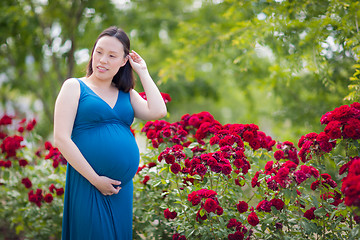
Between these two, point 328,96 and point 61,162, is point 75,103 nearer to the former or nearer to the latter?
point 61,162

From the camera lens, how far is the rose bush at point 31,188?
3279 millimetres

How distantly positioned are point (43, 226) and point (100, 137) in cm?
184

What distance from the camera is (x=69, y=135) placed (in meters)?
1.92

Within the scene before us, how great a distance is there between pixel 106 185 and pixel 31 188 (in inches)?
78.8

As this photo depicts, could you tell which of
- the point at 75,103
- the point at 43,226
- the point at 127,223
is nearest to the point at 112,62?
the point at 75,103

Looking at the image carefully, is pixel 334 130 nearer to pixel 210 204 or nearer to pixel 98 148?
pixel 210 204

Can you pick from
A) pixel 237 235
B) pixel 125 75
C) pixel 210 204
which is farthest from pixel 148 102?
pixel 237 235

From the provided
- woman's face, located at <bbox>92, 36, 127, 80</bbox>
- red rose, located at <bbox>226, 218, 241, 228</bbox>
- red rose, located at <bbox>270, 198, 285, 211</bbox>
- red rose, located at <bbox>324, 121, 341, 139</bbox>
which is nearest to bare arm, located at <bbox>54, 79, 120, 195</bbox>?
woman's face, located at <bbox>92, 36, 127, 80</bbox>

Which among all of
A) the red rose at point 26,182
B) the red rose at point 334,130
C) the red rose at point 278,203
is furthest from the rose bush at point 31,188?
the red rose at point 334,130

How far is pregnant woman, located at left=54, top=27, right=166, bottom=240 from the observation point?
6.37 feet

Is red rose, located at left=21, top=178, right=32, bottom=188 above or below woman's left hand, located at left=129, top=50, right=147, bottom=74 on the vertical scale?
below

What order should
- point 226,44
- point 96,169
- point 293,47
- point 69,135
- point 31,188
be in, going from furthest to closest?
point 226,44 < point 293,47 < point 31,188 < point 96,169 < point 69,135

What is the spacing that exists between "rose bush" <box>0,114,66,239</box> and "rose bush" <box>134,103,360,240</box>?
100cm

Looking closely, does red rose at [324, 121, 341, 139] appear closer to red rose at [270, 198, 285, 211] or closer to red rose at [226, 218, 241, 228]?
red rose at [270, 198, 285, 211]
